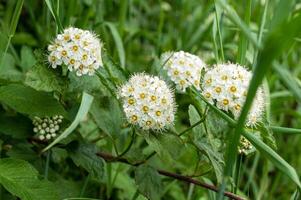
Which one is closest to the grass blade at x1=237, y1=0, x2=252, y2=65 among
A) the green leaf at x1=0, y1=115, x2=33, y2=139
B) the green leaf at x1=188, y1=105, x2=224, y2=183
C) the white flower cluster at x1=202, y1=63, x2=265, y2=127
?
the white flower cluster at x1=202, y1=63, x2=265, y2=127

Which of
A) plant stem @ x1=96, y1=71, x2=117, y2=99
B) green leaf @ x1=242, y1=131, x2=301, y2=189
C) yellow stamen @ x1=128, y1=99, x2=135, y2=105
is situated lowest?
green leaf @ x1=242, y1=131, x2=301, y2=189

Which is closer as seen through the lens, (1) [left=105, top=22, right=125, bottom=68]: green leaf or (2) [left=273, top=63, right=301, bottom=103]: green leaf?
(2) [left=273, top=63, right=301, bottom=103]: green leaf

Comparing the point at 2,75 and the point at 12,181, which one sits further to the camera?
the point at 2,75

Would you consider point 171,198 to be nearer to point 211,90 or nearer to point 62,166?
point 62,166

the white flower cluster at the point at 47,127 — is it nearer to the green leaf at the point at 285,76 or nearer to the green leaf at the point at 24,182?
the green leaf at the point at 24,182

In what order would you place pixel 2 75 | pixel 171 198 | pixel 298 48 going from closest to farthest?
pixel 2 75 → pixel 171 198 → pixel 298 48

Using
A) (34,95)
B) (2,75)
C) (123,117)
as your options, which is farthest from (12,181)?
(2,75)

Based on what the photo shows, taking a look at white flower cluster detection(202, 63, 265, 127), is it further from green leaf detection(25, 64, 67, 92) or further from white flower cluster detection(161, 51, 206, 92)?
green leaf detection(25, 64, 67, 92)

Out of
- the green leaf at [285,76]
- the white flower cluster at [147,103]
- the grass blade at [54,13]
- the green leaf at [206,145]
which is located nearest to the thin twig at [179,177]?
the green leaf at [206,145]
